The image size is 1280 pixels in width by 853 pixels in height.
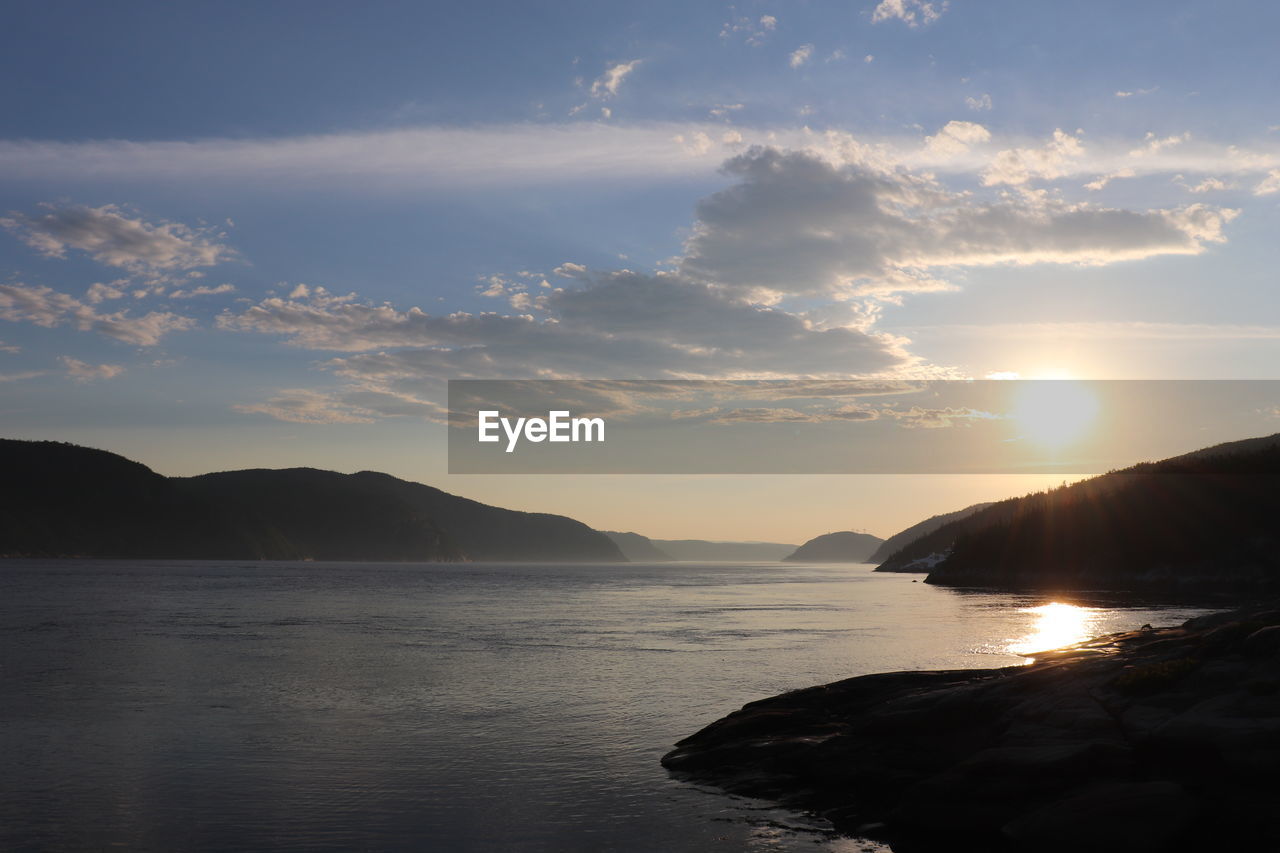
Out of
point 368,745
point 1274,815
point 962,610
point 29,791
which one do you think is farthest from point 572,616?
point 1274,815

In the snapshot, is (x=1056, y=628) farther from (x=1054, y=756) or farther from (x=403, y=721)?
(x=403, y=721)

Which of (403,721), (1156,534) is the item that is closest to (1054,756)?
(403,721)

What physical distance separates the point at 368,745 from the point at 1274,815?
24.6 m

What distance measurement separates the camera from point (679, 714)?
34344mm

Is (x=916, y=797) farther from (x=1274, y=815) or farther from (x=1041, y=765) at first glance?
(x=1274, y=815)

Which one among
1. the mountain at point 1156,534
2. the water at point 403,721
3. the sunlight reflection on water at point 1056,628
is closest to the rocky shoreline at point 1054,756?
the water at point 403,721

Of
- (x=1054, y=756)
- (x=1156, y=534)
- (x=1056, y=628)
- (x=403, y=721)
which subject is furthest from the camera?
(x=1156, y=534)

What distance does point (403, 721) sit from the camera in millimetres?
32906

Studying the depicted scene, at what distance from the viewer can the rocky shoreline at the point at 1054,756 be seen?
17703 mm

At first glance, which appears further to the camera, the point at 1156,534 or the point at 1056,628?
the point at 1156,534

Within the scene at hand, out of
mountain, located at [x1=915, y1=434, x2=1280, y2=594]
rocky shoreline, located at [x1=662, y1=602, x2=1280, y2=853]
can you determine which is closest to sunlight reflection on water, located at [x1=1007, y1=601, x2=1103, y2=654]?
rocky shoreline, located at [x1=662, y1=602, x2=1280, y2=853]

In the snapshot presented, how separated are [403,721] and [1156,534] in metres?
149

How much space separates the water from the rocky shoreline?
2.08 m

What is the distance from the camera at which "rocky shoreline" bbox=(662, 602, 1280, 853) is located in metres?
17.7
